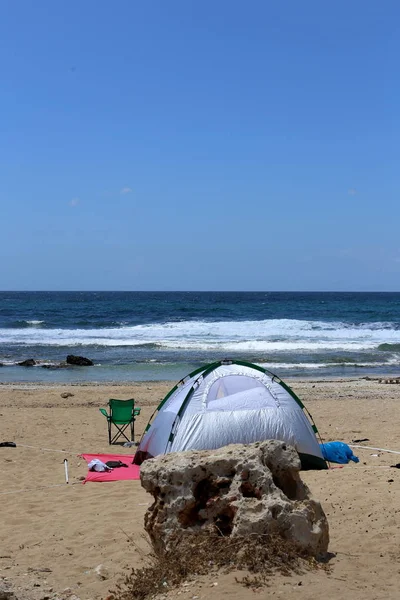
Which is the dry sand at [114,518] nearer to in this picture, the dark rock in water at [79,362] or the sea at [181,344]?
the sea at [181,344]

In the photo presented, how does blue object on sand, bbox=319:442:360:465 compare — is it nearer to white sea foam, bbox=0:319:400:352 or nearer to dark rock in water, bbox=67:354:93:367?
dark rock in water, bbox=67:354:93:367

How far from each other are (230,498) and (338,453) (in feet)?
15.1

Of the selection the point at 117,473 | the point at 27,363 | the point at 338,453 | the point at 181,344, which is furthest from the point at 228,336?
the point at 117,473

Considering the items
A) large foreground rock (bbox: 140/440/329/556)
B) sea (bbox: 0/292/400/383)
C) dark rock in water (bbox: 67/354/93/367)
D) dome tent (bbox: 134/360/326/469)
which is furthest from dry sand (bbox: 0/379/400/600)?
dark rock in water (bbox: 67/354/93/367)

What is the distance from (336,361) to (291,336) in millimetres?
11006

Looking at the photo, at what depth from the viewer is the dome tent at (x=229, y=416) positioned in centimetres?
793

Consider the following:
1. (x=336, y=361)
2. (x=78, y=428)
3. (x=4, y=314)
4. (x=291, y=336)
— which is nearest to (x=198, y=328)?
(x=291, y=336)

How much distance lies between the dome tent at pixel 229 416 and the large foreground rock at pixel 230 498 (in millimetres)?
3070

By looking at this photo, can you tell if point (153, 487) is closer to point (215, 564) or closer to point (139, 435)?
point (215, 564)

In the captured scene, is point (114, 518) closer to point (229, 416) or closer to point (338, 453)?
point (229, 416)

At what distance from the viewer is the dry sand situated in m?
4.23

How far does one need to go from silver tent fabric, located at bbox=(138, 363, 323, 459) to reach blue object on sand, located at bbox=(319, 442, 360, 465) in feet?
1.16

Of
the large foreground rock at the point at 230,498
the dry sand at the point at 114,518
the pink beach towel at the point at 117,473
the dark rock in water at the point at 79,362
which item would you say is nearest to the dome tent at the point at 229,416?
the pink beach towel at the point at 117,473

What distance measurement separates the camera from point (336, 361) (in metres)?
24.8
